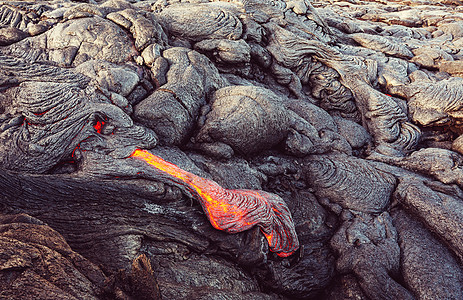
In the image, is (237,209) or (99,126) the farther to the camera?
(99,126)

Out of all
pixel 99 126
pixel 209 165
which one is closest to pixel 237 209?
pixel 209 165

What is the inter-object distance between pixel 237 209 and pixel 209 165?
1.52 metres

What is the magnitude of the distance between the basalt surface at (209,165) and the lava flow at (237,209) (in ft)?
0.10

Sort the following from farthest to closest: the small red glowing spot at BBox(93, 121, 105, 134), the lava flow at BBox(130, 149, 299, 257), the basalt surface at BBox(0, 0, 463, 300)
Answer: the small red glowing spot at BBox(93, 121, 105, 134) < the lava flow at BBox(130, 149, 299, 257) < the basalt surface at BBox(0, 0, 463, 300)

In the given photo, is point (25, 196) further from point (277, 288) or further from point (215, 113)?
point (277, 288)

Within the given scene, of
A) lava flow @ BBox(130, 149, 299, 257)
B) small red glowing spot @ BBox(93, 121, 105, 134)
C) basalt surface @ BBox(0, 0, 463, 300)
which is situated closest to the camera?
basalt surface @ BBox(0, 0, 463, 300)

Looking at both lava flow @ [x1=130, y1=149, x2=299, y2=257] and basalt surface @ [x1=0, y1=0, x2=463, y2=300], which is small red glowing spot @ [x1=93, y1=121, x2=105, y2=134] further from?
lava flow @ [x1=130, y1=149, x2=299, y2=257]

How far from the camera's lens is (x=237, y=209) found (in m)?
5.71

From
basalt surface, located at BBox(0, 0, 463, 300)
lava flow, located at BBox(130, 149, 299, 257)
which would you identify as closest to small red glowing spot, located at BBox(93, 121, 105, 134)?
basalt surface, located at BBox(0, 0, 463, 300)

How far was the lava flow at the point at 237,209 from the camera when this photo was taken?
563 cm

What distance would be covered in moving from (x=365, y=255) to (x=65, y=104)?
23.1 feet

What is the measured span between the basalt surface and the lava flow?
3 centimetres

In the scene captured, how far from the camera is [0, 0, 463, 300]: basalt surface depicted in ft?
15.4

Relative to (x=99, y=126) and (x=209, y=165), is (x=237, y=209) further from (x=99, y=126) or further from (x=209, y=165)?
(x=99, y=126)
